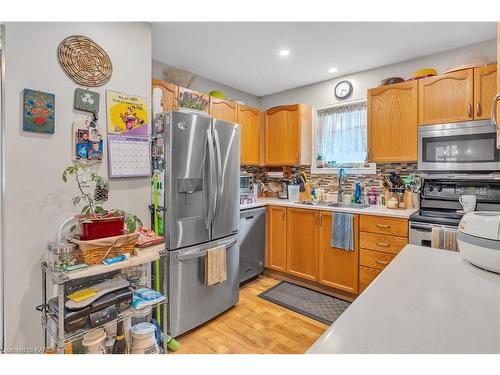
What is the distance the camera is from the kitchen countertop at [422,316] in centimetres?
64

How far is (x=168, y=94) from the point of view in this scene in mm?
2514

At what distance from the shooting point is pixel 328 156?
11.5 ft

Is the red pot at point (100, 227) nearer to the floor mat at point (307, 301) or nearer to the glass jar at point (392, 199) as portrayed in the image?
the floor mat at point (307, 301)

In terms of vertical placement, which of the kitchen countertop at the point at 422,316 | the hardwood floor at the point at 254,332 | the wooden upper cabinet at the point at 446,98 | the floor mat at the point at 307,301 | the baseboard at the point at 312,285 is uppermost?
the wooden upper cabinet at the point at 446,98

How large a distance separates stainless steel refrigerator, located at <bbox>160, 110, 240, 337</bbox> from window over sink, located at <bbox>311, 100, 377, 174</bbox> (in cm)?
151

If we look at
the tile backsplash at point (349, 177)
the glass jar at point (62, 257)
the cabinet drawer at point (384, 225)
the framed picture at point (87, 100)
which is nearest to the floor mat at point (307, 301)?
the cabinet drawer at point (384, 225)

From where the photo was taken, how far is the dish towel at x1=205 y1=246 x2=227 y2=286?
7.27ft

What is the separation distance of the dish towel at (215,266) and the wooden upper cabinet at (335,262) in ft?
3.56

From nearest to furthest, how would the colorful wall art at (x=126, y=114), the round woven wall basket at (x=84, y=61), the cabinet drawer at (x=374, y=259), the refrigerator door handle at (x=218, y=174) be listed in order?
1. the round woven wall basket at (x=84, y=61)
2. the colorful wall art at (x=126, y=114)
3. the refrigerator door handle at (x=218, y=174)
4. the cabinet drawer at (x=374, y=259)

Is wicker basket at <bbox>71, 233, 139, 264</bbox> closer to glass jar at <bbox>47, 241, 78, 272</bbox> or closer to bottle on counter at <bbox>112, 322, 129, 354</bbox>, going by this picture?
glass jar at <bbox>47, 241, 78, 272</bbox>

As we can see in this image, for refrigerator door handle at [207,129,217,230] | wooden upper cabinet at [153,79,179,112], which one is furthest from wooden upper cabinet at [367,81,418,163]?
wooden upper cabinet at [153,79,179,112]

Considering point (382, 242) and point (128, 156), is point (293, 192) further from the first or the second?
point (128, 156)
